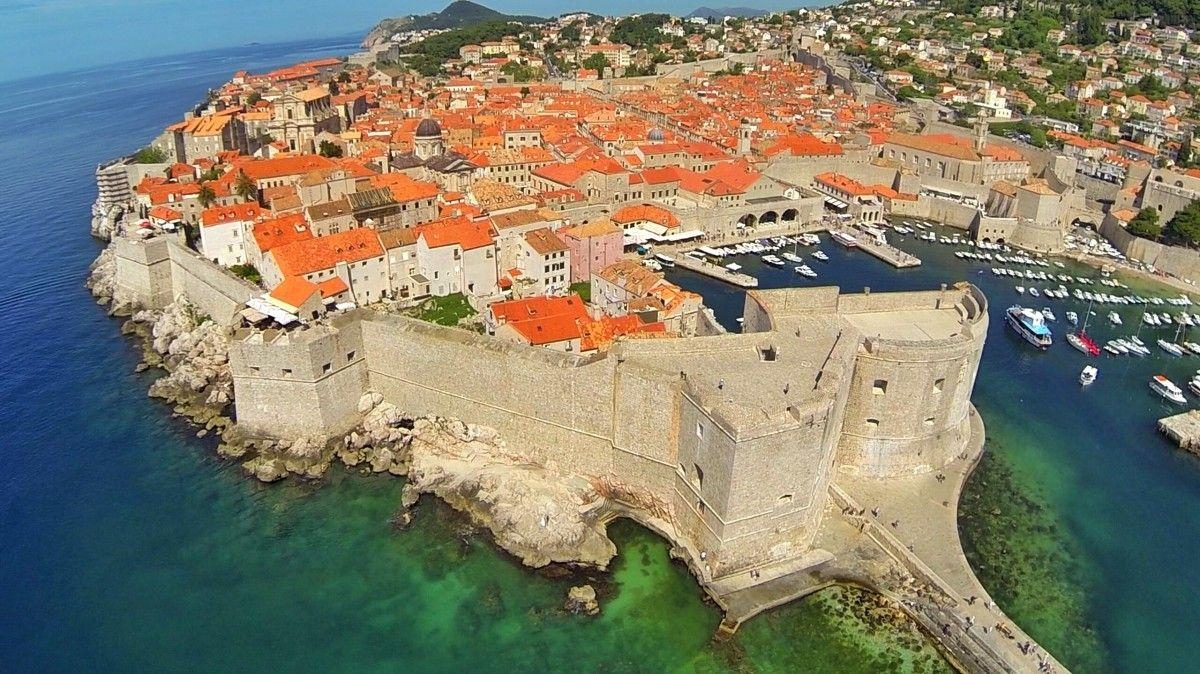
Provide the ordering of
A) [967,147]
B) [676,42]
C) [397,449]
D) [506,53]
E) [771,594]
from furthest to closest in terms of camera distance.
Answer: [676,42], [506,53], [967,147], [397,449], [771,594]

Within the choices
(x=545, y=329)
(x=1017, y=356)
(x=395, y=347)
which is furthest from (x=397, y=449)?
(x=1017, y=356)

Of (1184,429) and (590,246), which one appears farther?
(590,246)

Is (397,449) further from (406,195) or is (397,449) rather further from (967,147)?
(967,147)

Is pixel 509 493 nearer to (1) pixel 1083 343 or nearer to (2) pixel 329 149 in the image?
(1) pixel 1083 343

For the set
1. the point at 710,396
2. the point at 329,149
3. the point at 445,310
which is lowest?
the point at 445,310

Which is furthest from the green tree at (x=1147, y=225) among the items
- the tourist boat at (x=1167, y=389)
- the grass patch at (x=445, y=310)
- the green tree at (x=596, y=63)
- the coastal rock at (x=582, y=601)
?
the green tree at (x=596, y=63)

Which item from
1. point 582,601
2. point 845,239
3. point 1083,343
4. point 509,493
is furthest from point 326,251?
point 1083,343
